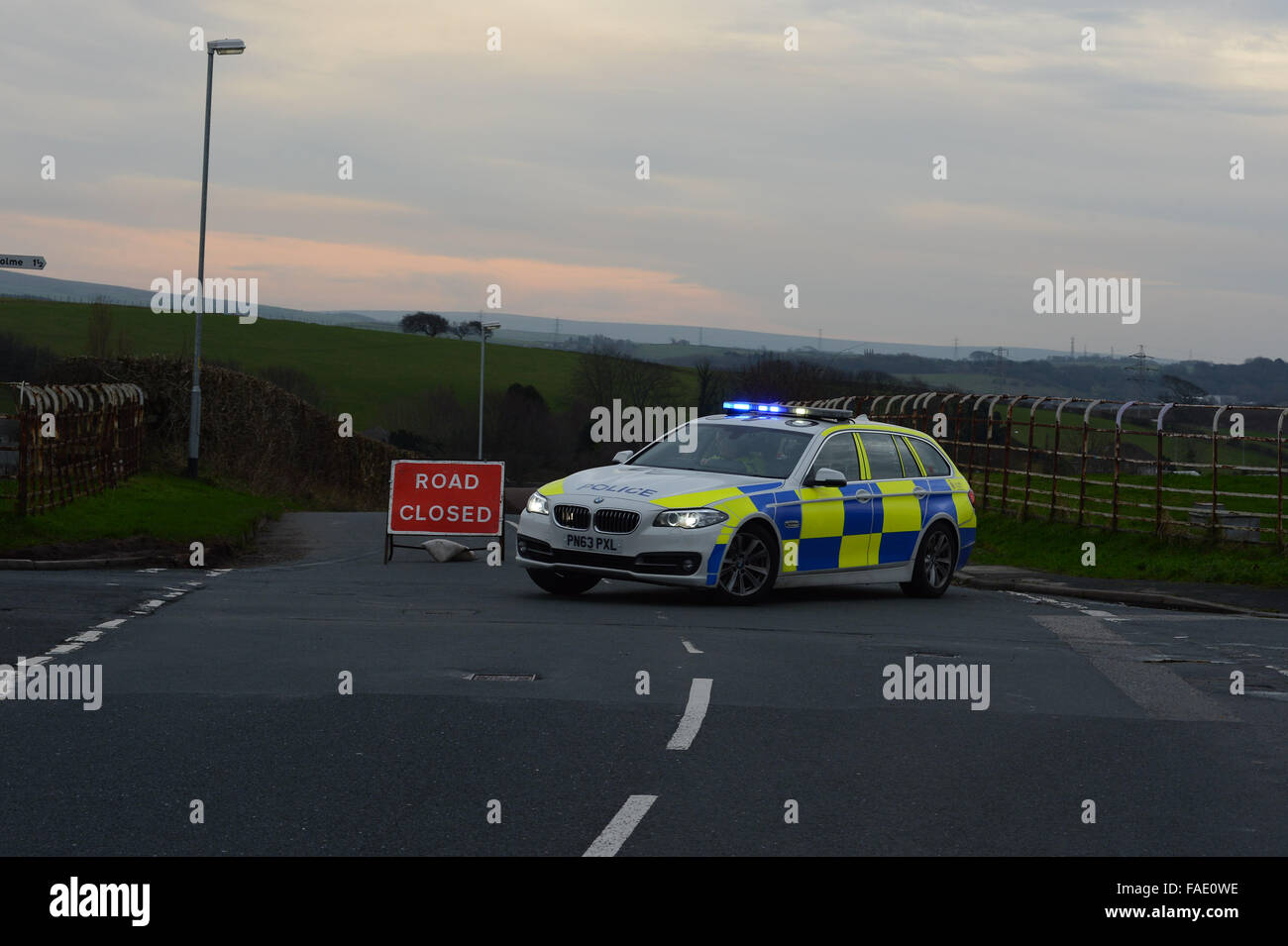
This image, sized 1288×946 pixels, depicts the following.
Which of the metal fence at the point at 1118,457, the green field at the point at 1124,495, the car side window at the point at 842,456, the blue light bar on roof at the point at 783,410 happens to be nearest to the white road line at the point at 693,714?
the car side window at the point at 842,456

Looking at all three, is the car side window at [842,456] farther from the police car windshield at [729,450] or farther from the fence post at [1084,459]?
the fence post at [1084,459]

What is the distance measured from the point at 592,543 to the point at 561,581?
1.37 m

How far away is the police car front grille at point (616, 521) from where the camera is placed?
14258mm

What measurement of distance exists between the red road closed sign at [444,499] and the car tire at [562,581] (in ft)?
16.6

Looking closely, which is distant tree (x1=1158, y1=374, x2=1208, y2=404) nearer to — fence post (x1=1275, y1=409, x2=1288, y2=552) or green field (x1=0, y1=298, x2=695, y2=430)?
fence post (x1=1275, y1=409, x2=1288, y2=552)

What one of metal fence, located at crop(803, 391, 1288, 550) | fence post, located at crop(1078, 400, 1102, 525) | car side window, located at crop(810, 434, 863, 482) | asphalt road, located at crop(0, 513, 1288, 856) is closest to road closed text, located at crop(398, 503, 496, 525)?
car side window, located at crop(810, 434, 863, 482)

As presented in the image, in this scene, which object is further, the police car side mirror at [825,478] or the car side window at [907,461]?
the car side window at [907,461]

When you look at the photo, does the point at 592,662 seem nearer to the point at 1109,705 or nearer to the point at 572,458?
the point at 1109,705

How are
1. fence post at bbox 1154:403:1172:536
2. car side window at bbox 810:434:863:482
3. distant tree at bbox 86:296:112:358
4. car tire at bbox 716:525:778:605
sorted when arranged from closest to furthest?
car tire at bbox 716:525:778:605
car side window at bbox 810:434:863:482
fence post at bbox 1154:403:1172:536
distant tree at bbox 86:296:112:358

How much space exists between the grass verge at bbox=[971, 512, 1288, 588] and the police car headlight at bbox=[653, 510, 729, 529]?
29.8ft

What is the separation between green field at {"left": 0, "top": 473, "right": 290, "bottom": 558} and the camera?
21391mm

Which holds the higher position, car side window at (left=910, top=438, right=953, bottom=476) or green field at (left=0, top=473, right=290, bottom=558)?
car side window at (left=910, top=438, right=953, bottom=476)

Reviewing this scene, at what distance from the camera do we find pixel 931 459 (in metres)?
17.5
